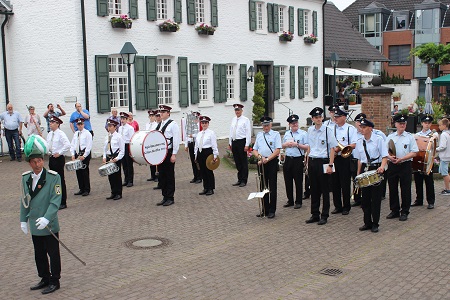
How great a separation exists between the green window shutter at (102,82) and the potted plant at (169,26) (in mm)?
2796

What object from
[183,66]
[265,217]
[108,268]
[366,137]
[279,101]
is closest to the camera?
[108,268]

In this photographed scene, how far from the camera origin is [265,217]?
35.3 feet

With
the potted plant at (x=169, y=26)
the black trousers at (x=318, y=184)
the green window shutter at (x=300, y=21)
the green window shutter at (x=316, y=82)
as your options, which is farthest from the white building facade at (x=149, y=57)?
the black trousers at (x=318, y=184)

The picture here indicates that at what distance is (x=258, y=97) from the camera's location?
26344 mm

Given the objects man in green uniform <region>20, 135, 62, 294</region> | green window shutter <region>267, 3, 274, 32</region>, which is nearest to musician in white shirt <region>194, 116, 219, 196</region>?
man in green uniform <region>20, 135, 62, 294</region>

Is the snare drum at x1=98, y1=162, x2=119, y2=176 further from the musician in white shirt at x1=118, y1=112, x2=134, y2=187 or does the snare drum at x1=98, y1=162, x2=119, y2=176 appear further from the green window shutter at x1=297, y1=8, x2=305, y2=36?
the green window shutter at x1=297, y1=8, x2=305, y2=36

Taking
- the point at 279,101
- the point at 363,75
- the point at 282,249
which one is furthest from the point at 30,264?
the point at 363,75

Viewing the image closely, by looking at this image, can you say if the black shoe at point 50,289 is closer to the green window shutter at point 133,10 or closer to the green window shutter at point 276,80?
the green window shutter at point 133,10

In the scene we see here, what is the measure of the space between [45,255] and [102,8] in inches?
554

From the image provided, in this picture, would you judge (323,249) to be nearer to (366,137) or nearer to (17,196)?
(366,137)

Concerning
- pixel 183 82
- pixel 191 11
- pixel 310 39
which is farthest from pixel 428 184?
pixel 310 39

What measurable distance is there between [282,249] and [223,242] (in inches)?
38.2

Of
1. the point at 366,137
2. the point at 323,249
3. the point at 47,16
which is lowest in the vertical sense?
the point at 323,249

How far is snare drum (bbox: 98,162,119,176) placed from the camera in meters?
12.0
